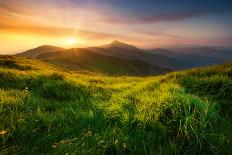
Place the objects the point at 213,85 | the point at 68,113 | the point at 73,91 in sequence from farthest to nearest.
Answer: the point at 73,91
the point at 213,85
the point at 68,113

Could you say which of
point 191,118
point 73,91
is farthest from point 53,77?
point 191,118

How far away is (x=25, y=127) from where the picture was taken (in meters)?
6.17

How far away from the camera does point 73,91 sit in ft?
38.6

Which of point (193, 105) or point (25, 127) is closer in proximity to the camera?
point (25, 127)

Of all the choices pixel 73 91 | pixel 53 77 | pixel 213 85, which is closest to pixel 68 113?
pixel 73 91

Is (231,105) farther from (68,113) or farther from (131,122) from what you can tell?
(68,113)

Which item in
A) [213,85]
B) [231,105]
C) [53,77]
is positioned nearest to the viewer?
[231,105]

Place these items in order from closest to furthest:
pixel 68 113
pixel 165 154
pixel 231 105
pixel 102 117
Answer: pixel 165 154
pixel 102 117
pixel 68 113
pixel 231 105

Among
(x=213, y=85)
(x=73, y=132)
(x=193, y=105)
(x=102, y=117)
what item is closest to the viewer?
(x=73, y=132)

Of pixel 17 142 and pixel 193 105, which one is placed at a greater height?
pixel 193 105

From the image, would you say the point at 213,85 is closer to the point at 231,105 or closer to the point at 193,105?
the point at 231,105

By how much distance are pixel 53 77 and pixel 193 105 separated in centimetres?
986

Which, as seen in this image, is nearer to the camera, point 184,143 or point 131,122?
point 184,143

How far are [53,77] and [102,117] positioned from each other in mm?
8674
